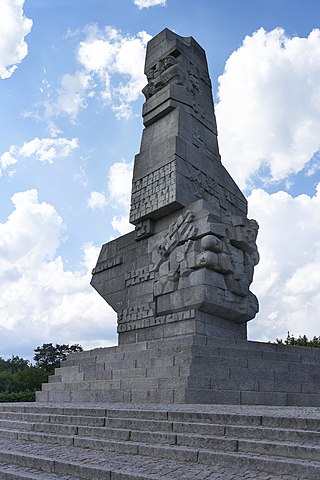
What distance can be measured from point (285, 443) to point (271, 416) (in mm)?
591

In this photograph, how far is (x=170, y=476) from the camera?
4.06 m

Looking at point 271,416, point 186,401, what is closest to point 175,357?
point 186,401

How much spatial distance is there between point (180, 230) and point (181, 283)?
137 cm

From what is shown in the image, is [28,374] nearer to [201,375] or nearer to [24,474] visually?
[201,375]

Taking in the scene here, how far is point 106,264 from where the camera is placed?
14.4 metres

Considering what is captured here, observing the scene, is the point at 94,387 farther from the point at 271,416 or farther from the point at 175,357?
the point at 271,416

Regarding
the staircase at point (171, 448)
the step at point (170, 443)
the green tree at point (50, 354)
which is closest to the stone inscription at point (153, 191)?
the staircase at point (171, 448)

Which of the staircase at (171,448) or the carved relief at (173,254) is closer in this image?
the staircase at (171,448)

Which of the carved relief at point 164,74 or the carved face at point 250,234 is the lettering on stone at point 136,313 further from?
the carved relief at point 164,74

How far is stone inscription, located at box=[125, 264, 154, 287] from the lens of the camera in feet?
41.2

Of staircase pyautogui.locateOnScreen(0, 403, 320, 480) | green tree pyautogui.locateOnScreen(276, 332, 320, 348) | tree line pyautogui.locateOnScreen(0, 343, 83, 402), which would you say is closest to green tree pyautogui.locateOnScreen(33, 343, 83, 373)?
tree line pyautogui.locateOnScreen(0, 343, 83, 402)

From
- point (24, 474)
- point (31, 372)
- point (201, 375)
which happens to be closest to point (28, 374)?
point (31, 372)

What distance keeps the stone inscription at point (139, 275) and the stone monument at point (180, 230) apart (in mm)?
27

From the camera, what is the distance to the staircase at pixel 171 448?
13.3ft
